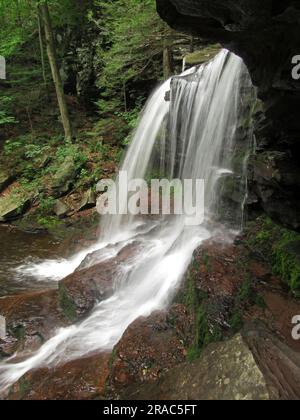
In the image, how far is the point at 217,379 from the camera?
2.98 meters

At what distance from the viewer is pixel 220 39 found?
12.7 feet

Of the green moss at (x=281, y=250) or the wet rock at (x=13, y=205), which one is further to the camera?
the wet rock at (x=13, y=205)

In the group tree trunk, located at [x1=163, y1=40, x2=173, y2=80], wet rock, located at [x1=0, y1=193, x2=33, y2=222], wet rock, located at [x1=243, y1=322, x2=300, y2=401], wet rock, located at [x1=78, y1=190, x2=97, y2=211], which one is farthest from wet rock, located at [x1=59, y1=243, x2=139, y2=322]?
tree trunk, located at [x1=163, y1=40, x2=173, y2=80]

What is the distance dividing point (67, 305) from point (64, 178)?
277 inches

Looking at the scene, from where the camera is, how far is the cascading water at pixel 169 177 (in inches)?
202

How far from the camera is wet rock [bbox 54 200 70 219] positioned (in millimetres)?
10984

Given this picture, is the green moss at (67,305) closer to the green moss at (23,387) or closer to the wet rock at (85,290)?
the wet rock at (85,290)

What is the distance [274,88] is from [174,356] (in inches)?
126

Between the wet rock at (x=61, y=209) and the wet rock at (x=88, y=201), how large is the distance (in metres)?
0.44

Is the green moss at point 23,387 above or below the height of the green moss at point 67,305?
above

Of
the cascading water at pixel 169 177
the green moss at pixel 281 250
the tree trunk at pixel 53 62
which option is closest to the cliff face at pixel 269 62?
the green moss at pixel 281 250

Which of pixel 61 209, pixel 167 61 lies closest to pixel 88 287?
pixel 61 209
